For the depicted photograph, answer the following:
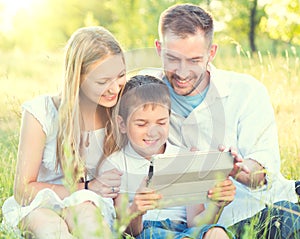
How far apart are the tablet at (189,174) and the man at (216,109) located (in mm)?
444

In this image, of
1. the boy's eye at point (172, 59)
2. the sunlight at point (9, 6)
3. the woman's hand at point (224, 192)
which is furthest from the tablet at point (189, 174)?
the sunlight at point (9, 6)

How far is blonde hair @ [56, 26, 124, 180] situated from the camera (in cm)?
296

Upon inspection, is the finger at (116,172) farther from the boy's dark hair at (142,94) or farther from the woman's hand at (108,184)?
the boy's dark hair at (142,94)

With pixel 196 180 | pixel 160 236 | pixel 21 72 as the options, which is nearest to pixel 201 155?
pixel 196 180

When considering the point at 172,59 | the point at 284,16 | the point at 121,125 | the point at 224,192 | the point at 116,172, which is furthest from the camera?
the point at 284,16

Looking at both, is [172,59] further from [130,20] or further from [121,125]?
[130,20]

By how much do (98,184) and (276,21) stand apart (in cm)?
845

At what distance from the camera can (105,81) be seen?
115 inches

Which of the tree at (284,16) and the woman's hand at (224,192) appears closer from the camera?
the woman's hand at (224,192)

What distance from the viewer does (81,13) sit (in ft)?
82.3

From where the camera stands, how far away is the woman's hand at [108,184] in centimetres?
280

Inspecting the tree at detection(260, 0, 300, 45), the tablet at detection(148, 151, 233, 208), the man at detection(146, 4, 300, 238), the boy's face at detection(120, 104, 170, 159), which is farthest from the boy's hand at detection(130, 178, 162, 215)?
the tree at detection(260, 0, 300, 45)

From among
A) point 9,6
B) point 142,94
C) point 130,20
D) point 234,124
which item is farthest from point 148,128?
point 9,6

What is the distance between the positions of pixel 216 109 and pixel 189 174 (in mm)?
709
